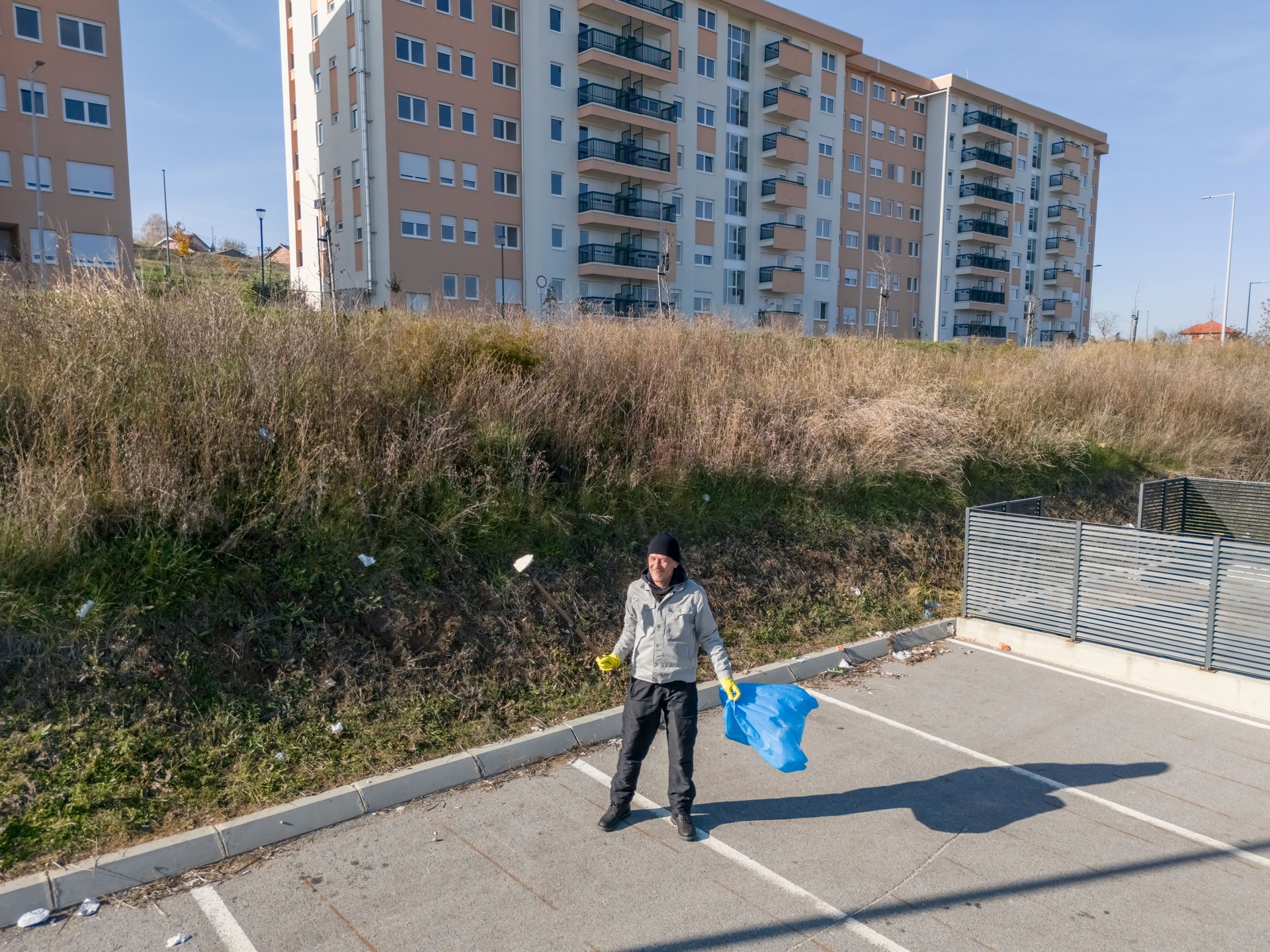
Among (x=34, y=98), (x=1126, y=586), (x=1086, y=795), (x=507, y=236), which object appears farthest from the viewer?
(x=507, y=236)

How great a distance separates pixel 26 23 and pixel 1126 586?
40193mm

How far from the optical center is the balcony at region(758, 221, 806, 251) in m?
46.9

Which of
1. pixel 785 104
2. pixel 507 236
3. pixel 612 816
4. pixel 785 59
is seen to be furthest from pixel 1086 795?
pixel 785 59

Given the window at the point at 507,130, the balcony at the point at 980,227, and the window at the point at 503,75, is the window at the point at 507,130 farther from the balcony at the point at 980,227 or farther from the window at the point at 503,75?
the balcony at the point at 980,227

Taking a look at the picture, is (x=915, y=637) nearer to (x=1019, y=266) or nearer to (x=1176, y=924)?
(x=1176, y=924)

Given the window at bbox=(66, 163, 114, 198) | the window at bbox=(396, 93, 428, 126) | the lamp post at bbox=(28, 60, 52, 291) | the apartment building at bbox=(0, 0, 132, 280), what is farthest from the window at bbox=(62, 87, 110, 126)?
the window at bbox=(396, 93, 428, 126)

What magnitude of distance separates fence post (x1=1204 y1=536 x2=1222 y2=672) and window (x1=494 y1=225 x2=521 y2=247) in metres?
34.7

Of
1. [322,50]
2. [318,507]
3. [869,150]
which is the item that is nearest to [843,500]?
[318,507]

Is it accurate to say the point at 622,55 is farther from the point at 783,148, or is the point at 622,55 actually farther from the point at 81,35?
the point at 81,35

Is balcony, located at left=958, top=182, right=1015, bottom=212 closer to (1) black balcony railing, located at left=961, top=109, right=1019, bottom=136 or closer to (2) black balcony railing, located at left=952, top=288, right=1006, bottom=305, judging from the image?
(1) black balcony railing, located at left=961, top=109, right=1019, bottom=136

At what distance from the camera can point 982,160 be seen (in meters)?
58.3

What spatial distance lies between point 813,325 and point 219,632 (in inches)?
1841

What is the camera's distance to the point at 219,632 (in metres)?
5.97

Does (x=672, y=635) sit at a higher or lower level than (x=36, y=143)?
lower
